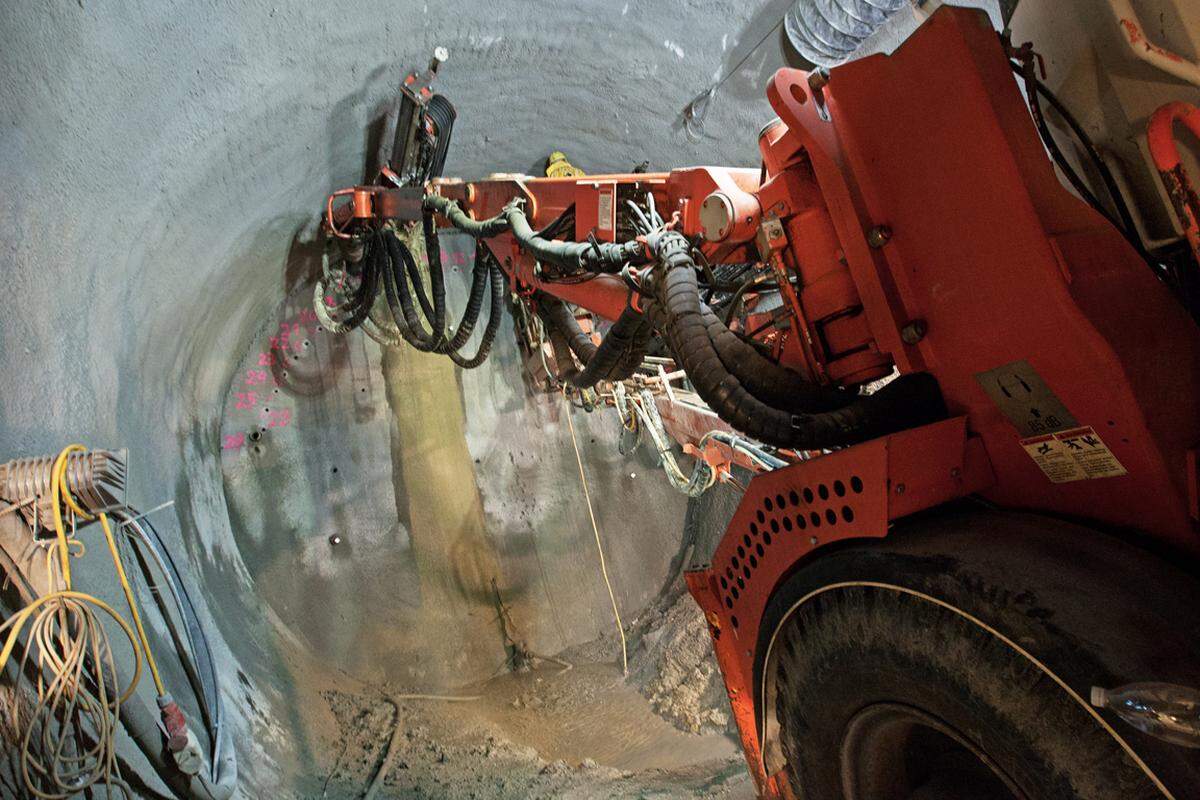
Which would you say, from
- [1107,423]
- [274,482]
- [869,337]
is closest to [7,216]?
[869,337]

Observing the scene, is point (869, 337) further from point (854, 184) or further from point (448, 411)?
point (448, 411)

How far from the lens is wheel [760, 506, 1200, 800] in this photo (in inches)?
42.4

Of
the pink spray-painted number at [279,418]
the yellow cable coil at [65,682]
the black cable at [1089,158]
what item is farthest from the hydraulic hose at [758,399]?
the pink spray-painted number at [279,418]

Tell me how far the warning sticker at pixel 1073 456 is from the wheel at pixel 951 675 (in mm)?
185

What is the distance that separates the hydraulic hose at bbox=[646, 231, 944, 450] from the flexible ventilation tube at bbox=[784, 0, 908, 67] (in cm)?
254

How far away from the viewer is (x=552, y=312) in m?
3.55

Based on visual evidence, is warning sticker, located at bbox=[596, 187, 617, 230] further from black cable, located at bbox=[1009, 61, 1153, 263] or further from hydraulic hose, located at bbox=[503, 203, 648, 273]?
black cable, located at bbox=[1009, 61, 1153, 263]

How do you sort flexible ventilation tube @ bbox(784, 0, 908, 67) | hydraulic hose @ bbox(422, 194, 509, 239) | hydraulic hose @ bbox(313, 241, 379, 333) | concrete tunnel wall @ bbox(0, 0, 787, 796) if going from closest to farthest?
concrete tunnel wall @ bbox(0, 0, 787, 796) → hydraulic hose @ bbox(422, 194, 509, 239) → flexible ventilation tube @ bbox(784, 0, 908, 67) → hydraulic hose @ bbox(313, 241, 379, 333)

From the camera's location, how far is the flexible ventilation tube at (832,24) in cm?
376

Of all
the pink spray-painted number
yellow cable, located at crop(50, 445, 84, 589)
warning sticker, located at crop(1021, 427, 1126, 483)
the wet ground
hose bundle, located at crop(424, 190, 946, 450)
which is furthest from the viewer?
the pink spray-painted number

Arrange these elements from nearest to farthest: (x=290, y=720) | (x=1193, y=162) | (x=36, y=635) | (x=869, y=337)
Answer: (x=1193, y=162)
(x=36, y=635)
(x=869, y=337)
(x=290, y=720)

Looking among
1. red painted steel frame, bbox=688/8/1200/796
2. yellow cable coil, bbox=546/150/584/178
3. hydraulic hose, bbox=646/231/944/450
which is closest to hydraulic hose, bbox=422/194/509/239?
yellow cable coil, bbox=546/150/584/178

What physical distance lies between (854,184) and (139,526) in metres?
2.55

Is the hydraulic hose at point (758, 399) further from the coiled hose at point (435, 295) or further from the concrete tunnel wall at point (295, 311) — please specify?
the coiled hose at point (435, 295)
